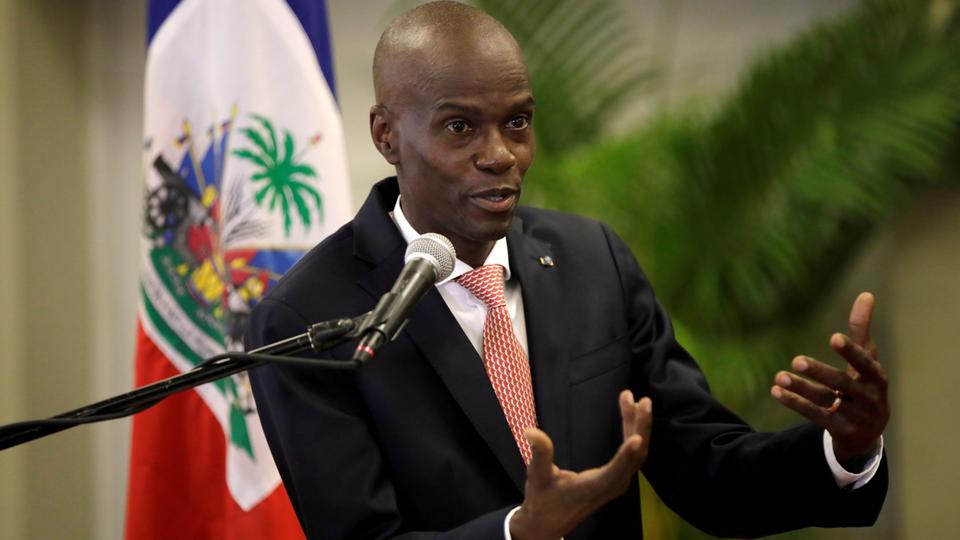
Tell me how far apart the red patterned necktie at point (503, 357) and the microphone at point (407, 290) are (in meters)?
0.43

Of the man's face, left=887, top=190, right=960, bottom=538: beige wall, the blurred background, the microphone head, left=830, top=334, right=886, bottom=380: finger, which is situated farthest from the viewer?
left=887, top=190, right=960, bottom=538: beige wall

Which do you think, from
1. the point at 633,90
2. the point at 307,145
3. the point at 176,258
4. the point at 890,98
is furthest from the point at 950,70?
the point at 176,258

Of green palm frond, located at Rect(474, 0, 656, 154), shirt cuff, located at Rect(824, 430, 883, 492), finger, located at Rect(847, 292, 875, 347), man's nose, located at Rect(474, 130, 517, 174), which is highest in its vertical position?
green palm frond, located at Rect(474, 0, 656, 154)

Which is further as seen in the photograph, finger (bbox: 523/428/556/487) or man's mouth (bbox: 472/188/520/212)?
man's mouth (bbox: 472/188/520/212)

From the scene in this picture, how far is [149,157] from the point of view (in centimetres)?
388

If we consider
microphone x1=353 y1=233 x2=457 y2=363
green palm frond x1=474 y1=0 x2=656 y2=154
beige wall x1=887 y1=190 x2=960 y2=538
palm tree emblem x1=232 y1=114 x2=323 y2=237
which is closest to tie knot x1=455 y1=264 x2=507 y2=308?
microphone x1=353 y1=233 x2=457 y2=363

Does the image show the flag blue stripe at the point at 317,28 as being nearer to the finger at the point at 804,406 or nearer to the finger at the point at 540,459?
the finger at the point at 804,406

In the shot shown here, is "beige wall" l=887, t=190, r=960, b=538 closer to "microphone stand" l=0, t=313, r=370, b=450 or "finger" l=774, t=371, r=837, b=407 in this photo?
"finger" l=774, t=371, r=837, b=407

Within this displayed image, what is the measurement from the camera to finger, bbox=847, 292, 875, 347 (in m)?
2.04

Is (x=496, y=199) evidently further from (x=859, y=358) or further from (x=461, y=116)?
(x=859, y=358)

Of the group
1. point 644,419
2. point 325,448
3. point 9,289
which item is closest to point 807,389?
point 644,419

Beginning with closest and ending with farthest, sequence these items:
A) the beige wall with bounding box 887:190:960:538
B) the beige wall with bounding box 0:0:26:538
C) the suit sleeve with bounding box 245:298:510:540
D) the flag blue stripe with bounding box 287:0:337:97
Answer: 1. the suit sleeve with bounding box 245:298:510:540
2. the flag blue stripe with bounding box 287:0:337:97
3. the beige wall with bounding box 0:0:26:538
4. the beige wall with bounding box 887:190:960:538

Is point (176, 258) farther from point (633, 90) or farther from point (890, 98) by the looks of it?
point (890, 98)

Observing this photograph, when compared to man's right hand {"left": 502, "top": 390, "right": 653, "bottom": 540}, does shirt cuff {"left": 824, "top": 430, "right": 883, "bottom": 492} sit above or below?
below
